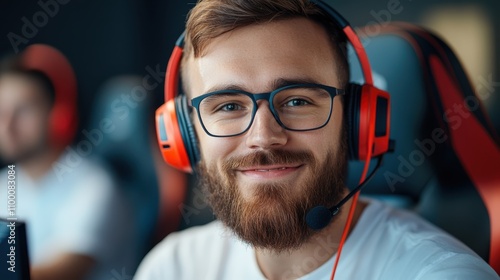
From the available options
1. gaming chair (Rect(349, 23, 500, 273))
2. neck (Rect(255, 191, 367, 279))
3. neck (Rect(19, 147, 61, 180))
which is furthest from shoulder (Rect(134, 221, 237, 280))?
neck (Rect(19, 147, 61, 180))

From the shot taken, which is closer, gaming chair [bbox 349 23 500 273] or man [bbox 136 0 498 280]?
man [bbox 136 0 498 280]

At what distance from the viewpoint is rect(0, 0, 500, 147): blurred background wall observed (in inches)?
57.2

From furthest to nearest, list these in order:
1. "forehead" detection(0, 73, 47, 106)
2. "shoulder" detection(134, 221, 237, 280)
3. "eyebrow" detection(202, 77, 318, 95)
A: "forehead" detection(0, 73, 47, 106), "shoulder" detection(134, 221, 237, 280), "eyebrow" detection(202, 77, 318, 95)

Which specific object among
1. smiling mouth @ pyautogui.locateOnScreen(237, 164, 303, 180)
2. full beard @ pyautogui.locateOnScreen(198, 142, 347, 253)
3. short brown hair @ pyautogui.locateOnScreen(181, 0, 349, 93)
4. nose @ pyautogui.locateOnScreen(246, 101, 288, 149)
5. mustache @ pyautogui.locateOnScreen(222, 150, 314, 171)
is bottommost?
full beard @ pyautogui.locateOnScreen(198, 142, 347, 253)

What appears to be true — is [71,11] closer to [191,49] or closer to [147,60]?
[147,60]

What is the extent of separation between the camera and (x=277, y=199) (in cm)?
97

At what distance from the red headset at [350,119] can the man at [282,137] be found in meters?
0.02

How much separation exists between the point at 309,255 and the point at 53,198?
1019 mm

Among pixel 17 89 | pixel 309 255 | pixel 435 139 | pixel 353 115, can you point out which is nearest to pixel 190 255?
pixel 309 255

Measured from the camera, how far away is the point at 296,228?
3.21 ft

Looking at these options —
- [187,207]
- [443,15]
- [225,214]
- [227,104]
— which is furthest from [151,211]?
[443,15]

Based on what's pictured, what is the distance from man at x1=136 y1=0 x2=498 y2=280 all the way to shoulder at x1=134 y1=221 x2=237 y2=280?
16 cm

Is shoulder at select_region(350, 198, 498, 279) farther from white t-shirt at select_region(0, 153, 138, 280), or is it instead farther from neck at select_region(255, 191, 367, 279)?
white t-shirt at select_region(0, 153, 138, 280)

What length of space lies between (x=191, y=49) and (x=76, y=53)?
0.82 m
